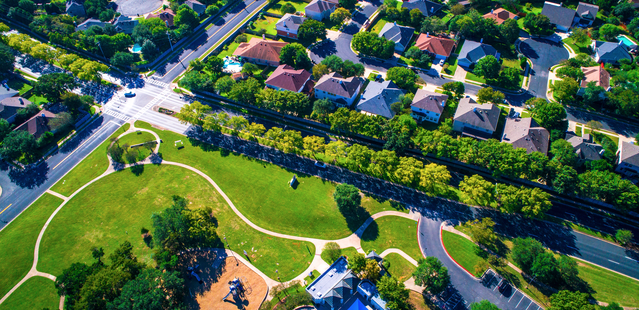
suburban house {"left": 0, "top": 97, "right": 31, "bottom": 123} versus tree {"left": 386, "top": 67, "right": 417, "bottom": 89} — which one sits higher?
tree {"left": 386, "top": 67, "right": 417, "bottom": 89}

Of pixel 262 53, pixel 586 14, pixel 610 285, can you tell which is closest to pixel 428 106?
pixel 610 285

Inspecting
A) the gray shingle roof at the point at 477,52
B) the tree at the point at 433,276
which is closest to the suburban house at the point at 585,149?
the gray shingle roof at the point at 477,52

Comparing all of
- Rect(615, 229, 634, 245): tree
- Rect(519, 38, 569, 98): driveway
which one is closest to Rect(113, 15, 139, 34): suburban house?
Rect(519, 38, 569, 98): driveway

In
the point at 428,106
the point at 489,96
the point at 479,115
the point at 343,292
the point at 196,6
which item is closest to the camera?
the point at 343,292

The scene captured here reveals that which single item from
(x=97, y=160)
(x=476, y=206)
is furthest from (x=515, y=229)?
(x=97, y=160)

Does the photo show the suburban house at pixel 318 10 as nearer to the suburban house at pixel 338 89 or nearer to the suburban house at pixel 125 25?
the suburban house at pixel 338 89

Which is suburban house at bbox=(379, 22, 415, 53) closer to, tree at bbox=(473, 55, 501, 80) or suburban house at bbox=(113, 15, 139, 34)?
tree at bbox=(473, 55, 501, 80)

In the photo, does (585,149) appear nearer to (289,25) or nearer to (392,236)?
(392,236)
